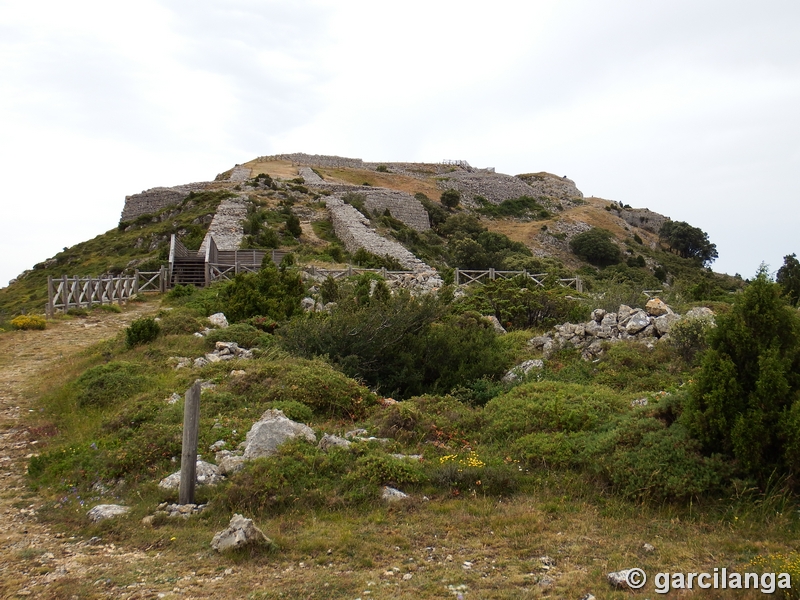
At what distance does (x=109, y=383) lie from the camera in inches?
407

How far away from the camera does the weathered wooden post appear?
251 inches

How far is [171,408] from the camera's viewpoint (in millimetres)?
8727

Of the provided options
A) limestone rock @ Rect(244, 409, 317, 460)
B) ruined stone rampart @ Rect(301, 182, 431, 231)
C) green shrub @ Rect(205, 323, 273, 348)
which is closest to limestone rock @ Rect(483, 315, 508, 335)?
green shrub @ Rect(205, 323, 273, 348)

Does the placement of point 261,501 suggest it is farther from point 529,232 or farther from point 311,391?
point 529,232

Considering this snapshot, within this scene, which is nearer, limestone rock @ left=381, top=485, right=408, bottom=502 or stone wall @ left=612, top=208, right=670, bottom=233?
limestone rock @ left=381, top=485, right=408, bottom=502

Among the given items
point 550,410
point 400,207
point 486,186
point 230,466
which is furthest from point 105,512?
point 486,186

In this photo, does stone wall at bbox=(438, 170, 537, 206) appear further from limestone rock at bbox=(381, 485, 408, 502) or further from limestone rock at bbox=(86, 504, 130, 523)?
limestone rock at bbox=(86, 504, 130, 523)

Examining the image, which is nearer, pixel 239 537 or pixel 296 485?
pixel 239 537

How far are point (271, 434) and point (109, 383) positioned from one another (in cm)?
452

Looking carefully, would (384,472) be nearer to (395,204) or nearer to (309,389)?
(309,389)

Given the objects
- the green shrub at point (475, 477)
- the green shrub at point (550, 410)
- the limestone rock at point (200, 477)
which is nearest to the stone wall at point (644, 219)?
the green shrub at point (550, 410)

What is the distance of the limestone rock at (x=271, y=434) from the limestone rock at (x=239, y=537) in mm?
1568

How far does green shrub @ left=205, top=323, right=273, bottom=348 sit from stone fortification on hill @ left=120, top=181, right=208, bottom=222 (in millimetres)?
32033

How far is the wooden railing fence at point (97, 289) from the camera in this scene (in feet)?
64.2
